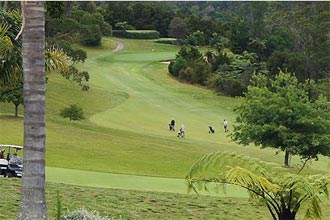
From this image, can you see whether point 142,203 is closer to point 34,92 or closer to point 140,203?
point 140,203

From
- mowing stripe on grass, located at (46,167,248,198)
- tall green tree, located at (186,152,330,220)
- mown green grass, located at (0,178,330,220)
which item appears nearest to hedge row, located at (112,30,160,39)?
mowing stripe on grass, located at (46,167,248,198)

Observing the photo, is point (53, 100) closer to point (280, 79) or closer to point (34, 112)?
point (280, 79)

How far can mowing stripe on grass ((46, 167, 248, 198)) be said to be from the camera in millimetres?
15859

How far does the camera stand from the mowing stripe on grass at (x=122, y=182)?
15.9m

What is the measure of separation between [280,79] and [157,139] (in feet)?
21.8

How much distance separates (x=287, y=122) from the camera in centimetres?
2717

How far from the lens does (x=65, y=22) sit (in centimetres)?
4425

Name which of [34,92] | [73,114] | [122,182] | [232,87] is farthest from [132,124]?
[34,92]

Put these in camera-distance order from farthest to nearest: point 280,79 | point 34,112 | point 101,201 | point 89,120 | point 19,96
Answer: point 89,120
point 19,96
point 280,79
point 101,201
point 34,112

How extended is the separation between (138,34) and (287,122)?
198 feet

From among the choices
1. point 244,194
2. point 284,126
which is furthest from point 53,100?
point 244,194

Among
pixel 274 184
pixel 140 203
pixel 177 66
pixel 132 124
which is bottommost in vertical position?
pixel 132 124

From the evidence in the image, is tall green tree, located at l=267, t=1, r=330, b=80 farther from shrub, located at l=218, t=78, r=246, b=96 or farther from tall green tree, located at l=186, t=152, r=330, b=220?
tall green tree, located at l=186, t=152, r=330, b=220

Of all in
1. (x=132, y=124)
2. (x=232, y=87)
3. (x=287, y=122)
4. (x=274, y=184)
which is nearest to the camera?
(x=274, y=184)
